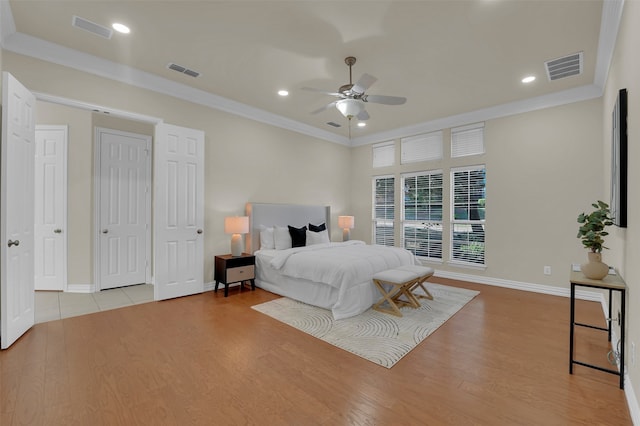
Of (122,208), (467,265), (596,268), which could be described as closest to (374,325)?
(596,268)

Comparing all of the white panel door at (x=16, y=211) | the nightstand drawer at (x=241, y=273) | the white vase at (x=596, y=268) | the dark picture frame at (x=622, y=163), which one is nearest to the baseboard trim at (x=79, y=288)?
the white panel door at (x=16, y=211)

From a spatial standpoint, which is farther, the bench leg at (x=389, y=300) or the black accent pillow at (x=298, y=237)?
the black accent pillow at (x=298, y=237)

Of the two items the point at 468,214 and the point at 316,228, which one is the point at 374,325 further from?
the point at 468,214

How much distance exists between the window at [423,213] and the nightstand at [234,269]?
10.9ft

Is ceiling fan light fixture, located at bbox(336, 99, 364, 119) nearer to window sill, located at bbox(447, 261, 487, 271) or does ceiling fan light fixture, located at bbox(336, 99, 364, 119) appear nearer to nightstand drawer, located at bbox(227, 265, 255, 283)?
nightstand drawer, located at bbox(227, 265, 255, 283)

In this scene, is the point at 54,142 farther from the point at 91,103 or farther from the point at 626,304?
the point at 626,304

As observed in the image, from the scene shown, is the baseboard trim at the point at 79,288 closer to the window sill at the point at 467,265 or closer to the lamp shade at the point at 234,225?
the lamp shade at the point at 234,225

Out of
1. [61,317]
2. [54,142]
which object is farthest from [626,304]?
[54,142]

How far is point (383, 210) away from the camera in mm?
6648

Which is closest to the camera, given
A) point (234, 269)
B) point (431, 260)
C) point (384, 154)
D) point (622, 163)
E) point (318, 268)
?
point (622, 163)

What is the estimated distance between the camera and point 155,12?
107 inches

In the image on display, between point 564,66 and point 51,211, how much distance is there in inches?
289

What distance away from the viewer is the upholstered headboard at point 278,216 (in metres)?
4.98

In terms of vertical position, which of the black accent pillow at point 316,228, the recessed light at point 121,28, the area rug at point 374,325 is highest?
the recessed light at point 121,28
